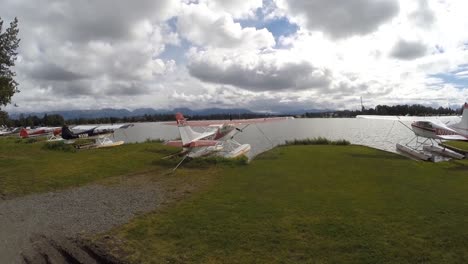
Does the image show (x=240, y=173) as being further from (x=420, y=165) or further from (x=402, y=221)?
(x=420, y=165)

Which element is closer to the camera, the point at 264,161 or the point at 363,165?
the point at 363,165

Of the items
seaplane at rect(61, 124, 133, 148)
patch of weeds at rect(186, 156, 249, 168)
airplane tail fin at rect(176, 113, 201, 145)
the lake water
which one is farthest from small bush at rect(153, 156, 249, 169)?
seaplane at rect(61, 124, 133, 148)

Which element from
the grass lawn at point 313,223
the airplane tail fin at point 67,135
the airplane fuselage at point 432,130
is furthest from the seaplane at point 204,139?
the airplane tail fin at point 67,135

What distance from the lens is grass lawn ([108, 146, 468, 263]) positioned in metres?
5.82

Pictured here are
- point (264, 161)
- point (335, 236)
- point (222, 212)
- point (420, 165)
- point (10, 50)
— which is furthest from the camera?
point (10, 50)

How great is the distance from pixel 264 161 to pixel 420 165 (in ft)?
24.7

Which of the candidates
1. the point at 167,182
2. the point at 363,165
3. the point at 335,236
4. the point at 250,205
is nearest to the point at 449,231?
the point at 335,236

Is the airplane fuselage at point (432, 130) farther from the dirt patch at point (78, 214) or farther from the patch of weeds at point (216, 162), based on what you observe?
the dirt patch at point (78, 214)

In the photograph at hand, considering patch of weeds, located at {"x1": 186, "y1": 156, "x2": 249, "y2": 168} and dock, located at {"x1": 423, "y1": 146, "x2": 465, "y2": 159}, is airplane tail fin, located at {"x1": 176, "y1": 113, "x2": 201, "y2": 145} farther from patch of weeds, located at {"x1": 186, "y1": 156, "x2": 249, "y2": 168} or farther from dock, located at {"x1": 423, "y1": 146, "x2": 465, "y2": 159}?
dock, located at {"x1": 423, "y1": 146, "x2": 465, "y2": 159}

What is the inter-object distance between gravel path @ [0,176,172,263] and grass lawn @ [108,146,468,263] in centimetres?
96

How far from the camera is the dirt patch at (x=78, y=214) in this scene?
6.13 meters

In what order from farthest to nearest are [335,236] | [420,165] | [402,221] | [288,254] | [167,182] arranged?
[420,165], [167,182], [402,221], [335,236], [288,254]

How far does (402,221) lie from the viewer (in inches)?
287

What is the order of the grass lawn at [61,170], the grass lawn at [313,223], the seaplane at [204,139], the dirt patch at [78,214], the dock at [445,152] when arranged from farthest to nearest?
1. the dock at [445,152]
2. the seaplane at [204,139]
3. the grass lawn at [61,170]
4. the dirt patch at [78,214]
5. the grass lawn at [313,223]
